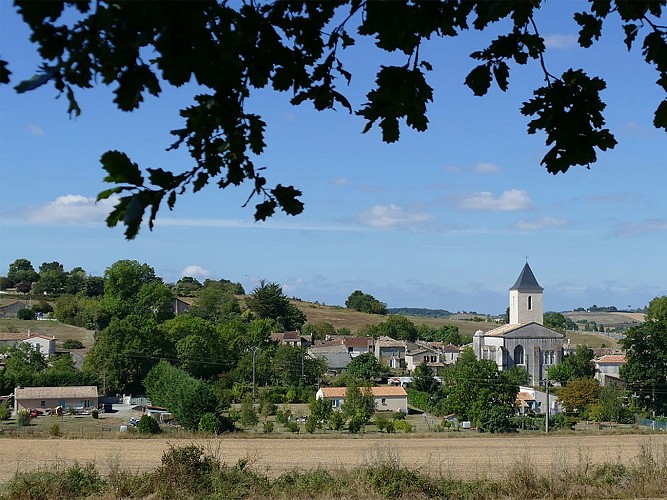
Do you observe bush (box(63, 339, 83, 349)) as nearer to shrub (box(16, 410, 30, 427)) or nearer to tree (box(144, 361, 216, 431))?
shrub (box(16, 410, 30, 427))

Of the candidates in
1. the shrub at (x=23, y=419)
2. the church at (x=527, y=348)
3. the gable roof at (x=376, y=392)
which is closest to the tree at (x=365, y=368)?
the gable roof at (x=376, y=392)

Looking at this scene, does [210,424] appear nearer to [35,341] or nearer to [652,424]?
[652,424]

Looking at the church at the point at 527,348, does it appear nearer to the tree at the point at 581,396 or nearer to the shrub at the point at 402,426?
the tree at the point at 581,396

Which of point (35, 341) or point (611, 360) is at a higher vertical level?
point (35, 341)

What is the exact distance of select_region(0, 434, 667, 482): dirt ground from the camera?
23359 mm

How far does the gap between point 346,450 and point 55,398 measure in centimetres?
2077

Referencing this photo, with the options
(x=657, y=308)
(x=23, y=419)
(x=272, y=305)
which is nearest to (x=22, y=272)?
(x=272, y=305)

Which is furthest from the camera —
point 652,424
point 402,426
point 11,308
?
point 11,308

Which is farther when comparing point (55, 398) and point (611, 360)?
point (611, 360)

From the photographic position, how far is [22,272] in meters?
101

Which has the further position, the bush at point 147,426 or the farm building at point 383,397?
the farm building at point 383,397

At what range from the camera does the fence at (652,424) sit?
126ft

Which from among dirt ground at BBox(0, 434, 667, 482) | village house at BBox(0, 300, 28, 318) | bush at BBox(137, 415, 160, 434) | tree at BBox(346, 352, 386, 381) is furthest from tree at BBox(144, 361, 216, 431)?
village house at BBox(0, 300, 28, 318)

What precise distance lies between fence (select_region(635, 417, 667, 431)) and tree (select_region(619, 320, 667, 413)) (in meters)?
3.66
